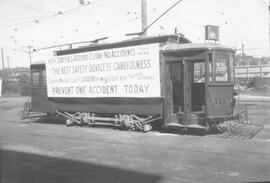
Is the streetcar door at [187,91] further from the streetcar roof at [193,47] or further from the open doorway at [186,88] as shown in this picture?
the streetcar roof at [193,47]

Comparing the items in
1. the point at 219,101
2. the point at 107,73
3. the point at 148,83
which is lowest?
the point at 219,101

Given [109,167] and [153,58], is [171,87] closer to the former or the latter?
[153,58]

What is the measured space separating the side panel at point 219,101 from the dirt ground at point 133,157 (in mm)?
744

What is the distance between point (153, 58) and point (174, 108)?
6.13ft

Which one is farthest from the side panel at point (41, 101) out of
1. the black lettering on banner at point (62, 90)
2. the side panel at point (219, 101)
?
the side panel at point (219, 101)

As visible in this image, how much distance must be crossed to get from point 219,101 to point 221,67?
1.09m

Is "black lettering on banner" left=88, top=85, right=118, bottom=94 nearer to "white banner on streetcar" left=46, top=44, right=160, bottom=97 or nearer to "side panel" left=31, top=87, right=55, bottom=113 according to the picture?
"white banner on streetcar" left=46, top=44, right=160, bottom=97

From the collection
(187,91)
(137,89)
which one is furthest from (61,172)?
(137,89)

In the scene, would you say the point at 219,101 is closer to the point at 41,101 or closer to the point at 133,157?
the point at 133,157

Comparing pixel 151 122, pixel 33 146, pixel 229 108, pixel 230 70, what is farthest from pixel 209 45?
pixel 33 146

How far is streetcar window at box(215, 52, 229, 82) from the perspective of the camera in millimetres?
11406

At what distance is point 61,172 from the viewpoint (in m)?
7.43

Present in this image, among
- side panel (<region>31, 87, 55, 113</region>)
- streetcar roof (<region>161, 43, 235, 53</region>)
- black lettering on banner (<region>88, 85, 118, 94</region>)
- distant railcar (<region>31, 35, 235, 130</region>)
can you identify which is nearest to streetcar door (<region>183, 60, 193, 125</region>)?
distant railcar (<region>31, 35, 235, 130</region>)

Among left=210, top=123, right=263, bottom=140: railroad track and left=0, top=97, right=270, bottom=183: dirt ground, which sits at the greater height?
left=210, top=123, right=263, bottom=140: railroad track
